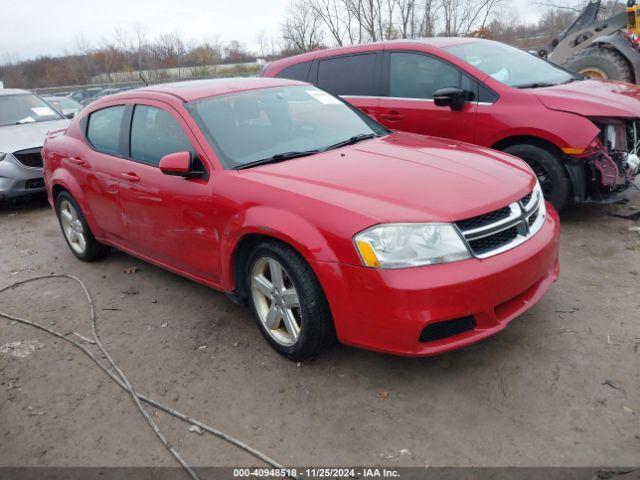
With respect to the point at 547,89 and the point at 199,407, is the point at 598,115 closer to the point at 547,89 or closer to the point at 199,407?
the point at 547,89

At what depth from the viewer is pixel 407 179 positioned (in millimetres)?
2920

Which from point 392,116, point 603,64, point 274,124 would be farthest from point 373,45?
point 603,64

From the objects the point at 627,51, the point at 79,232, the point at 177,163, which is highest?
the point at 627,51

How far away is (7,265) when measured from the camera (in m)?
5.42

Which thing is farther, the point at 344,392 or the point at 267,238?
the point at 267,238

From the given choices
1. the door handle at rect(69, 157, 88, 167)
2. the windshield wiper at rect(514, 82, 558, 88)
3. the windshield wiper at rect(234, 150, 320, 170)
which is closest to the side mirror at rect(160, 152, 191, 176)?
the windshield wiper at rect(234, 150, 320, 170)

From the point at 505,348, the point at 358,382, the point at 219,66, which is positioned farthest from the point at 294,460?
the point at 219,66

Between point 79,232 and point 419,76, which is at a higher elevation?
point 419,76

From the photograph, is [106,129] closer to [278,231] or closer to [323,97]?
[323,97]

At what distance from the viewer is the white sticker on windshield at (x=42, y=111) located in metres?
8.80

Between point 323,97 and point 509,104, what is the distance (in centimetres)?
190

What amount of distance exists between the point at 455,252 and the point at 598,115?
9.58 ft

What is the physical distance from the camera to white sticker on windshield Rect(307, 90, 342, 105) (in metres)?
4.15

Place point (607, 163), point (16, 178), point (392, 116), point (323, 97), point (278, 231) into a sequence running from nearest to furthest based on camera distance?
point (278, 231), point (323, 97), point (607, 163), point (392, 116), point (16, 178)
